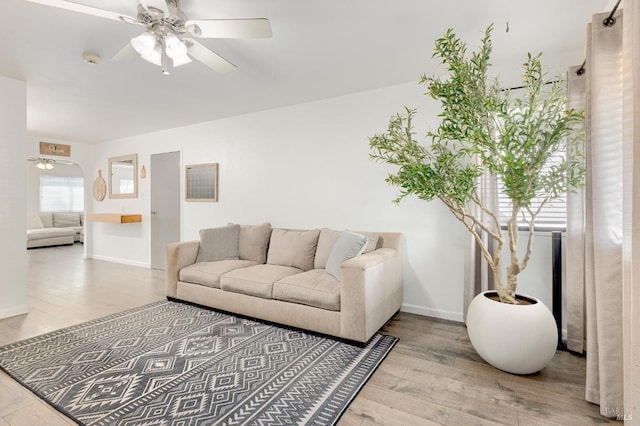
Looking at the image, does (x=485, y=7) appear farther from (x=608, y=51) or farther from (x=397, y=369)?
(x=397, y=369)

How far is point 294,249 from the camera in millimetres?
3357

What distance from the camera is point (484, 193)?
2.69 meters

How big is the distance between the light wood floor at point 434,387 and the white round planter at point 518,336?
0.11 metres

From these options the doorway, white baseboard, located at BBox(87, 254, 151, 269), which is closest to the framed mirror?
the doorway

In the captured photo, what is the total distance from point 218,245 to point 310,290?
1.62 meters

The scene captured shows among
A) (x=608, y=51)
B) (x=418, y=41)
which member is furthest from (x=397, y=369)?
(x=418, y=41)

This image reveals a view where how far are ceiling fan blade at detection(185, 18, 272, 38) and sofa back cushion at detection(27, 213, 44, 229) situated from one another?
30.2 ft

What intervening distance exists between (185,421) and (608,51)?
290 centimetres

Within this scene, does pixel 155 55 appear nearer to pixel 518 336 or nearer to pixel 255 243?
pixel 255 243

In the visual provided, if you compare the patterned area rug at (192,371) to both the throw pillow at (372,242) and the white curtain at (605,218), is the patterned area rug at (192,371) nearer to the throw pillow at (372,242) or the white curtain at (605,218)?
the throw pillow at (372,242)

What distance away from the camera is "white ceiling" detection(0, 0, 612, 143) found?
6.53 feet

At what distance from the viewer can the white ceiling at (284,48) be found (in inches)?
78.4

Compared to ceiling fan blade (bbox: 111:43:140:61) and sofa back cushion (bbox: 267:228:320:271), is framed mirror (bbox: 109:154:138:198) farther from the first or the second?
ceiling fan blade (bbox: 111:43:140:61)

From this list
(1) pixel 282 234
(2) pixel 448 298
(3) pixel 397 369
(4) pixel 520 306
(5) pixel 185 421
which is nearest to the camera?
(5) pixel 185 421
